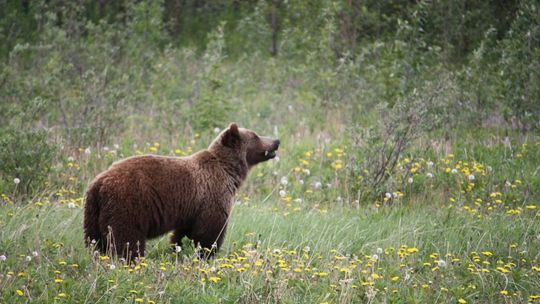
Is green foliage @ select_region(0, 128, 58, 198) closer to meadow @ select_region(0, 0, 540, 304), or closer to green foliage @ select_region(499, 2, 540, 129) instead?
meadow @ select_region(0, 0, 540, 304)

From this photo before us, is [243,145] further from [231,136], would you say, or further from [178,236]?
[178,236]

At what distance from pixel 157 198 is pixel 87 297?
135cm

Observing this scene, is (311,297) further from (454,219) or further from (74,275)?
(454,219)

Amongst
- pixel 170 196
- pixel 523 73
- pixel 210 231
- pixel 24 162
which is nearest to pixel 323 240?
pixel 210 231

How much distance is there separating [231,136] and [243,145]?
0.24m

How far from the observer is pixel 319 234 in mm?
7977

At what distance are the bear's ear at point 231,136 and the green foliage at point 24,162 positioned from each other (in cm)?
265

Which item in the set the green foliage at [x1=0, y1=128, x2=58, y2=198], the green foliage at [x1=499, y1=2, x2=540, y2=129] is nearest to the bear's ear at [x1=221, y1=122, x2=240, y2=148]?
the green foliage at [x1=0, y1=128, x2=58, y2=198]

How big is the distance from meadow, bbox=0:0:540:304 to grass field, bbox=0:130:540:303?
1.1 inches

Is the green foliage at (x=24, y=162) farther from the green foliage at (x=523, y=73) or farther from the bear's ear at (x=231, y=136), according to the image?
the green foliage at (x=523, y=73)

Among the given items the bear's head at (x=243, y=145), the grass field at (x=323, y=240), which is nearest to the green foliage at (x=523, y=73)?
the grass field at (x=323, y=240)

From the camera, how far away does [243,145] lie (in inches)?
315

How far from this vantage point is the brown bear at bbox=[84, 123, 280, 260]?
6.35 m

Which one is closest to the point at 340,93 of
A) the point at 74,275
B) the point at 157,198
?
the point at 157,198
